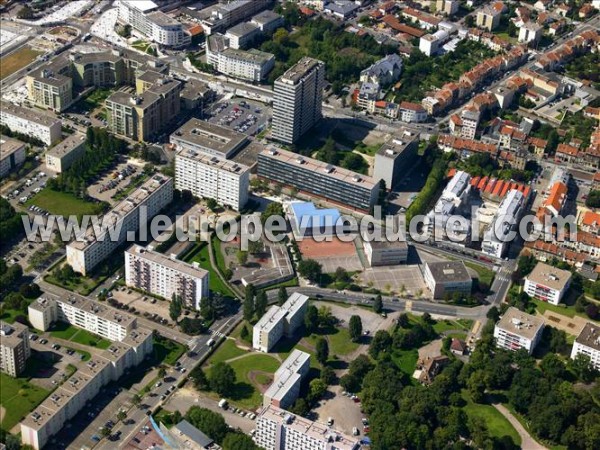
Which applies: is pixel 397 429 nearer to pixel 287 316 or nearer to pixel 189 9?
pixel 287 316

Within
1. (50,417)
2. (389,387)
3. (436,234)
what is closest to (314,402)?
(389,387)

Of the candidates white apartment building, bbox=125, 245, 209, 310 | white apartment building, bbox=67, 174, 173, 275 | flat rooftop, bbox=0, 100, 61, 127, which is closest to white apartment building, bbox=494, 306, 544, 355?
white apartment building, bbox=125, 245, 209, 310

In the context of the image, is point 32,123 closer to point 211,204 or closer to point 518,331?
point 211,204

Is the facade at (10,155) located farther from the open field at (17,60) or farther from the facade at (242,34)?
the facade at (242,34)

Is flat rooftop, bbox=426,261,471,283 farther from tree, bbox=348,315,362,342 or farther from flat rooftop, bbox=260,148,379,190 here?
flat rooftop, bbox=260,148,379,190

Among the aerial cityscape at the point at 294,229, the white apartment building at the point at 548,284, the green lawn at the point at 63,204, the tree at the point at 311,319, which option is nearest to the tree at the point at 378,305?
the aerial cityscape at the point at 294,229
